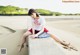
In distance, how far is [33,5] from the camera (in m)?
6.73

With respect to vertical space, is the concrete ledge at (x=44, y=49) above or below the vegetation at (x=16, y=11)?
below

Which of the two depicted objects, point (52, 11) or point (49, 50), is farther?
point (52, 11)

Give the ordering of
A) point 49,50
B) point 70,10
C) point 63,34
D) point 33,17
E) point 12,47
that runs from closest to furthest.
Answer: point 49,50 < point 33,17 < point 12,47 < point 63,34 < point 70,10

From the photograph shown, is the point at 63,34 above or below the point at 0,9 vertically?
below

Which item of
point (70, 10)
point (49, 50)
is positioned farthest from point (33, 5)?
point (49, 50)

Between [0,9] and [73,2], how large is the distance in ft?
5.97

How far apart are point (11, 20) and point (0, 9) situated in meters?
0.40

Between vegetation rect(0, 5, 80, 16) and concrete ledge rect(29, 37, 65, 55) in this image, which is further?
vegetation rect(0, 5, 80, 16)

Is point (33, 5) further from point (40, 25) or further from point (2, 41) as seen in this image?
point (40, 25)

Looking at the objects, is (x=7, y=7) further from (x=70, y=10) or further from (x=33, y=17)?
(x=33, y=17)

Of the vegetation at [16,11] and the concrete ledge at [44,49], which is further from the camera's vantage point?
the vegetation at [16,11]

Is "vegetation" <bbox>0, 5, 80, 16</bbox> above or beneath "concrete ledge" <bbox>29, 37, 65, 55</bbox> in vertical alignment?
above

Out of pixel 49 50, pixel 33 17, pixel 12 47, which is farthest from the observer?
pixel 12 47

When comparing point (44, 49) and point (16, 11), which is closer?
point (44, 49)
